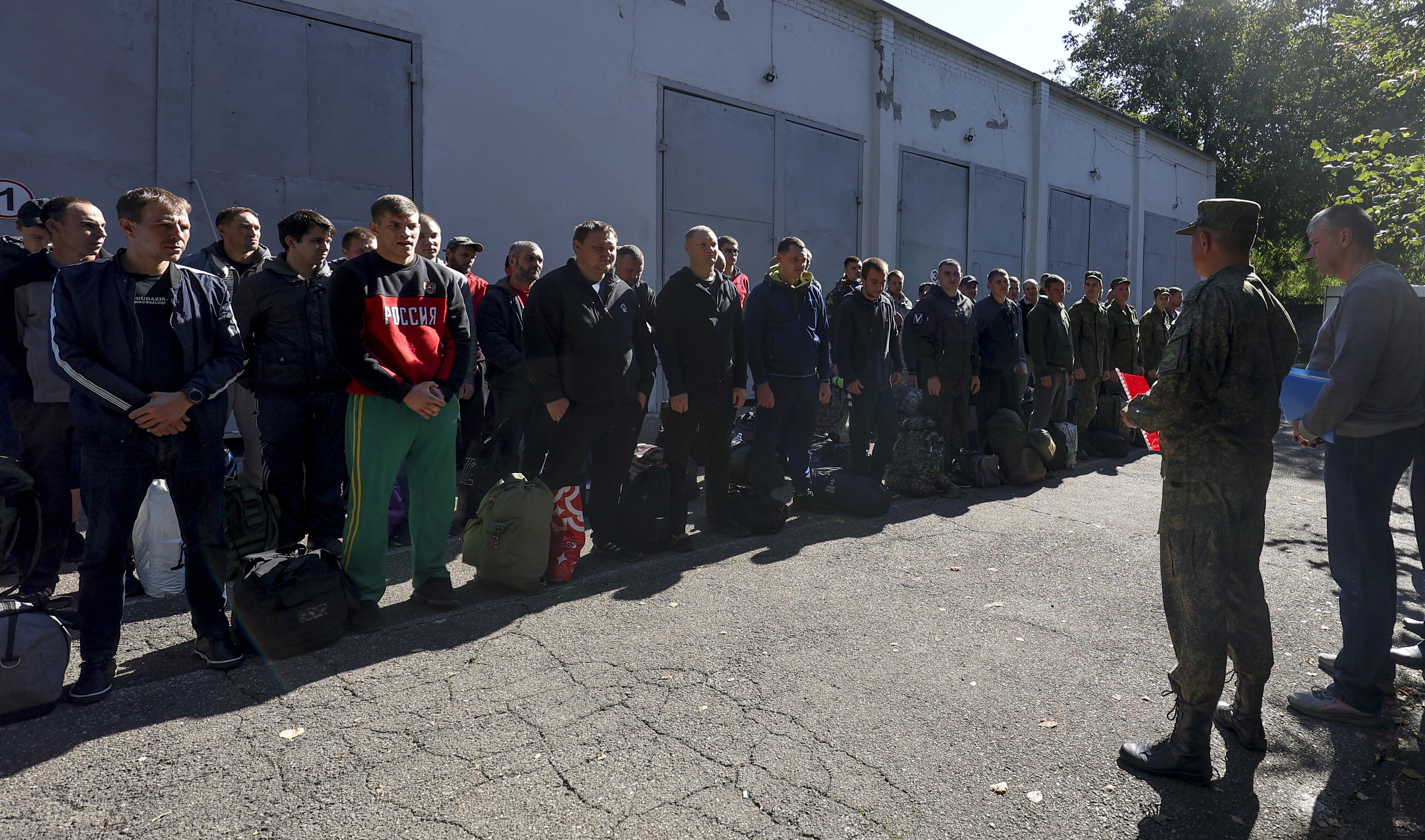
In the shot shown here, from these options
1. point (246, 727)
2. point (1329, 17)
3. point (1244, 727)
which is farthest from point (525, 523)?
point (1329, 17)

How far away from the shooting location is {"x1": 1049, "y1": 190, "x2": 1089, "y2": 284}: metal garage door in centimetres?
2072

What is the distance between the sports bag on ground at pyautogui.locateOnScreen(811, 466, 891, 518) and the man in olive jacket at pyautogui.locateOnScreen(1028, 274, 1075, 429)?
3314 millimetres

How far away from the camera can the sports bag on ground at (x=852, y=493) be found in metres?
7.00

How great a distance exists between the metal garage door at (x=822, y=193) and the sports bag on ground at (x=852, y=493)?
7.50 m

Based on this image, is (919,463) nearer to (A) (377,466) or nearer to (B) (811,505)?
(B) (811,505)

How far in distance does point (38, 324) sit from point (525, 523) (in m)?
3.03

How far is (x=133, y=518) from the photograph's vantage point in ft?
12.1

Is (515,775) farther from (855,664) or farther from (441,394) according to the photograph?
(441,394)

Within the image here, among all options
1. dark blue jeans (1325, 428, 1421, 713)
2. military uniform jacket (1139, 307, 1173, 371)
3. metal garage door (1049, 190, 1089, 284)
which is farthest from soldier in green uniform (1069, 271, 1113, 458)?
metal garage door (1049, 190, 1089, 284)

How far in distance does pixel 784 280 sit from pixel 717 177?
640 centimetres

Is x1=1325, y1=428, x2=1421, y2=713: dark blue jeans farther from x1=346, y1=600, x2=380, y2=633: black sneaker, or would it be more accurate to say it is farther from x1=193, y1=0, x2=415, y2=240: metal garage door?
x1=193, y1=0, x2=415, y2=240: metal garage door

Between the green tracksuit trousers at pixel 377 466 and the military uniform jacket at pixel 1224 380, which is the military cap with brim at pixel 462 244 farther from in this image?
the military uniform jacket at pixel 1224 380

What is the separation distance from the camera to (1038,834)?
8.95 feet

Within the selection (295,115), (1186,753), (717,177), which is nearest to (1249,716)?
(1186,753)
